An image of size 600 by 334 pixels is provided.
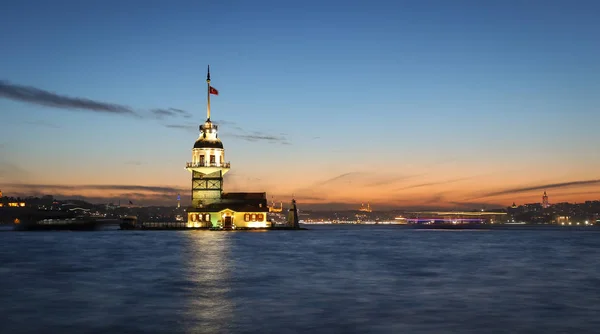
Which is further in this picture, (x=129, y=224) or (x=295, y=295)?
(x=129, y=224)

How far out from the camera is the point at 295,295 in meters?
32.6

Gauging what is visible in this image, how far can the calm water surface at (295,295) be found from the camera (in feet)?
78.9

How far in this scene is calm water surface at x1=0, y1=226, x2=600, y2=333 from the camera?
24047mm

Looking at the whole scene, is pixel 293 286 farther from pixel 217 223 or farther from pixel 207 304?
pixel 217 223

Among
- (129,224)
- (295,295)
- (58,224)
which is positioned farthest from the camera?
(129,224)

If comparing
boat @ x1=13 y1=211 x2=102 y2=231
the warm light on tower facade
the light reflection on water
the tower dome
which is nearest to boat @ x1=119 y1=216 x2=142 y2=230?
boat @ x1=13 y1=211 x2=102 y2=231

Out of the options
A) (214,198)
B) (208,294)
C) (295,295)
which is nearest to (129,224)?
(214,198)

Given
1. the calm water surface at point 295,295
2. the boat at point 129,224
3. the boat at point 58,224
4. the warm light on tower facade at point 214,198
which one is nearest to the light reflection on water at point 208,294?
the calm water surface at point 295,295

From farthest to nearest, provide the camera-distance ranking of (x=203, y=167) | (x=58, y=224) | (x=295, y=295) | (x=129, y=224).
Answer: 1. (x=129, y=224)
2. (x=58, y=224)
3. (x=203, y=167)
4. (x=295, y=295)

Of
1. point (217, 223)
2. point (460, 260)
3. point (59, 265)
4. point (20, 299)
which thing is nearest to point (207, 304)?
point (20, 299)

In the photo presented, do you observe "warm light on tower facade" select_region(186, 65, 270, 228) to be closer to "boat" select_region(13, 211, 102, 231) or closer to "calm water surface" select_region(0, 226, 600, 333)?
"boat" select_region(13, 211, 102, 231)

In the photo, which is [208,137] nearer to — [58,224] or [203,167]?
[203,167]

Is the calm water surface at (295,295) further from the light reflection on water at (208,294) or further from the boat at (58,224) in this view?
the boat at (58,224)

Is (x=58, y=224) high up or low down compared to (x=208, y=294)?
up
